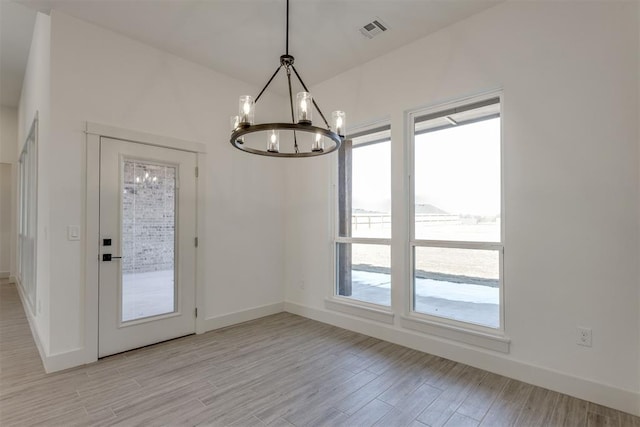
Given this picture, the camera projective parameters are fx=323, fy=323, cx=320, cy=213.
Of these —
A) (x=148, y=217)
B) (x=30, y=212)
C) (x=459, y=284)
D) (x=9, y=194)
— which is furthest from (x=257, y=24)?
(x=9, y=194)

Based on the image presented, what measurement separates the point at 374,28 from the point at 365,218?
2.10 meters

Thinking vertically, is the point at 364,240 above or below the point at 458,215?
below

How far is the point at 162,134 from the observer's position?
3627 mm

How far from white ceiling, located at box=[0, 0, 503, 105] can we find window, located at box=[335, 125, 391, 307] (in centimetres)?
101

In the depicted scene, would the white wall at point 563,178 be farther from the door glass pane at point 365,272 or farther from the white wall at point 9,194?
the white wall at point 9,194

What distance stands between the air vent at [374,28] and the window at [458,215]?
3.04 feet

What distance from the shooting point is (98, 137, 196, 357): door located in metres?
3.22

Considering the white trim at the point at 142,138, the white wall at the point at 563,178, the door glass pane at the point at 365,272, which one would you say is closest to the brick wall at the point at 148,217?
the white trim at the point at 142,138

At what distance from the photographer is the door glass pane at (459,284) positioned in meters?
3.01

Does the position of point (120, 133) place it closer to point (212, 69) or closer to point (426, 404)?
point (212, 69)

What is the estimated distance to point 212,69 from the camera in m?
4.10

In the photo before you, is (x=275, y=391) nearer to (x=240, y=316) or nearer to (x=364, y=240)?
(x=240, y=316)

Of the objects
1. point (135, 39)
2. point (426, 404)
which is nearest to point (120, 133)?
point (135, 39)

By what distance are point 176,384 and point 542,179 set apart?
3444 millimetres
